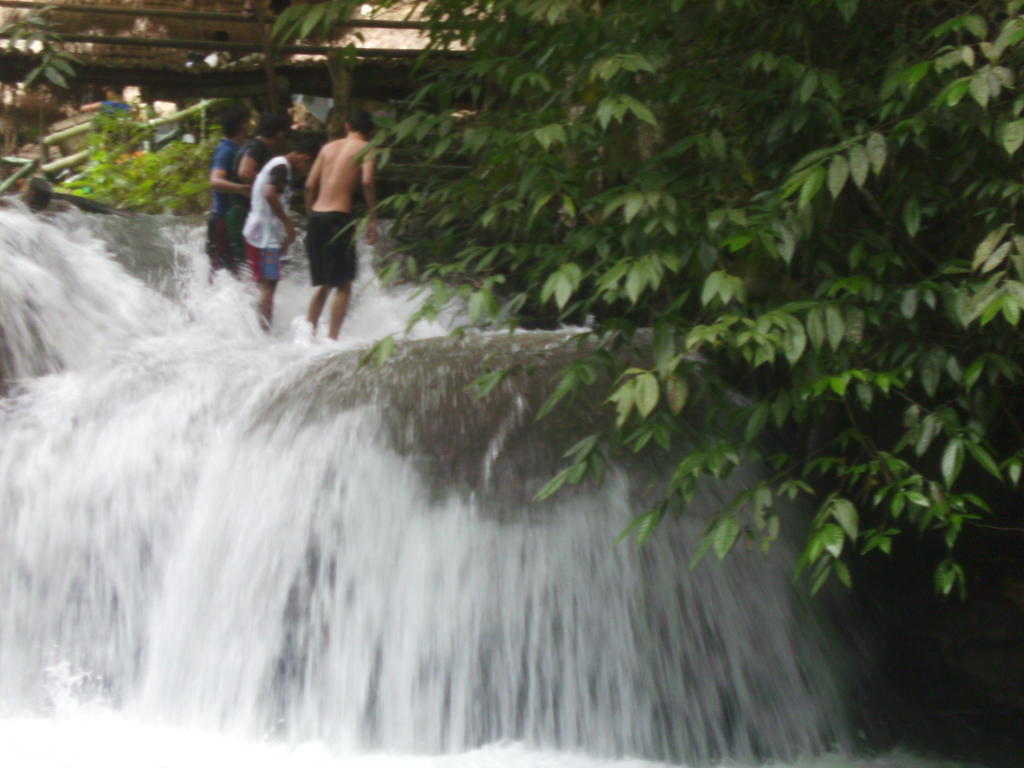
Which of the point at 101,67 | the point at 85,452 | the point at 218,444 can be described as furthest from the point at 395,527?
the point at 101,67

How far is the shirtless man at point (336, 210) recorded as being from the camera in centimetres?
791

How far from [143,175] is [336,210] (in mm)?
4504

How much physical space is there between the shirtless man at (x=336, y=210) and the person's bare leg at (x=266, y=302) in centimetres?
41

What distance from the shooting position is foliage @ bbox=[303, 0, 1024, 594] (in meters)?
4.09

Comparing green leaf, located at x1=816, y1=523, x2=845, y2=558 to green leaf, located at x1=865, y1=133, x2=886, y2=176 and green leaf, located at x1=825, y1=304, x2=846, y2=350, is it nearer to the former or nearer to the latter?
green leaf, located at x1=825, y1=304, x2=846, y2=350

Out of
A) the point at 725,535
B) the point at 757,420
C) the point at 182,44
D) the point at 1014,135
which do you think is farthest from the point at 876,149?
the point at 182,44

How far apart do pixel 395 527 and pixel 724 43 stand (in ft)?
8.08

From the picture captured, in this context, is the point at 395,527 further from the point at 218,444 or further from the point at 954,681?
the point at 954,681

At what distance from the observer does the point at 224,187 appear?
8.62m

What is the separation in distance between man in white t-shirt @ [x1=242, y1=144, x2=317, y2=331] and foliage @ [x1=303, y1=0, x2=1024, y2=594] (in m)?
3.25

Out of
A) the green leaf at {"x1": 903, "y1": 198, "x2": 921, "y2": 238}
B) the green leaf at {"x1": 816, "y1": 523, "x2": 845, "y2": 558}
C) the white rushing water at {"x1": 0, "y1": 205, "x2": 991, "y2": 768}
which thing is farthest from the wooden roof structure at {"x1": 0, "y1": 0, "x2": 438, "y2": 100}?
the green leaf at {"x1": 816, "y1": 523, "x2": 845, "y2": 558}

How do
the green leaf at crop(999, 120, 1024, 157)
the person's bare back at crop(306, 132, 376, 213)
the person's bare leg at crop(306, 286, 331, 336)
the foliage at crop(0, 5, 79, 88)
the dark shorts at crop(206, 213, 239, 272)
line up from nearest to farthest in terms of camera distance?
the green leaf at crop(999, 120, 1024, 157), the person's bare back at crop(306, 132, 376, 213), the person's bare leg at crop(306, 286, 331, 336), the dark shorts at crop(206, 213, 239, 272), the foliage at crop(0, 5, 79, 88)

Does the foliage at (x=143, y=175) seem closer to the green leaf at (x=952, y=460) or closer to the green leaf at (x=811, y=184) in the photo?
the green leaf at (x=811, y=184)

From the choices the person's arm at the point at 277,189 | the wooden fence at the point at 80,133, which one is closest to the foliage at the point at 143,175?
the wooden fence at the point at 80,133
